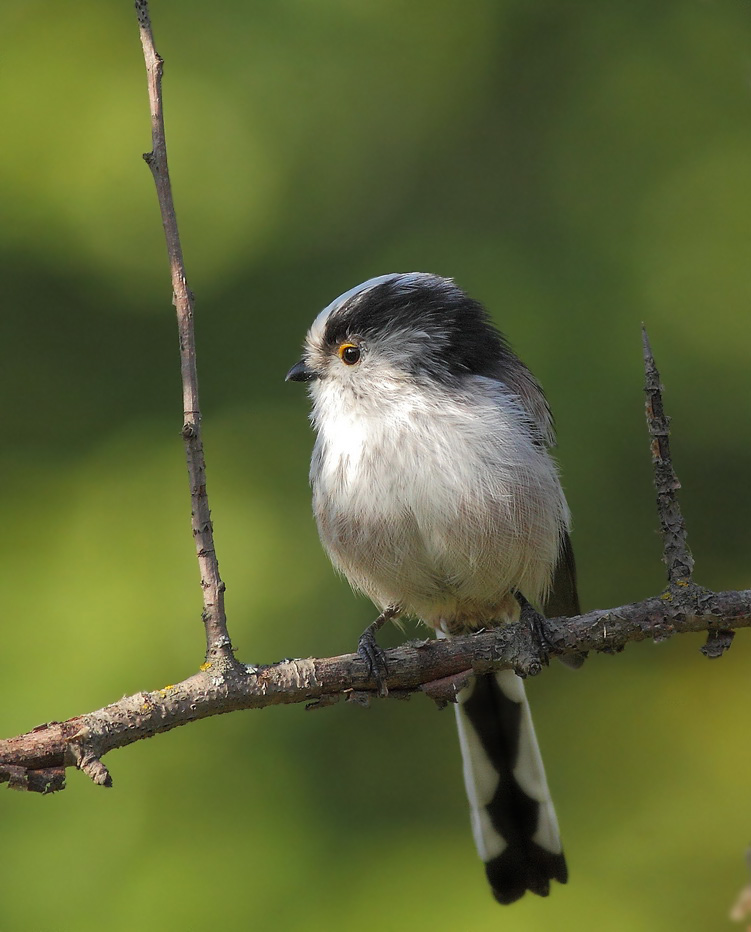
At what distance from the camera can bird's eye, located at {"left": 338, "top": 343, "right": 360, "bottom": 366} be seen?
128 inches

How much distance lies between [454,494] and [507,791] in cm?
133

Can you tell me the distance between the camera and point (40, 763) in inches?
76.5

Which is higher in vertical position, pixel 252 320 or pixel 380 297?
pixel 252 320

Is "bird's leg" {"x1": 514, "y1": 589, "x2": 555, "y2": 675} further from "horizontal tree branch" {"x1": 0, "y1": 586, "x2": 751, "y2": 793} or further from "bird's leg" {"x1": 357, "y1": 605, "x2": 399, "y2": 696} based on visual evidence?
"bird's leg" {"x1": 357, "y1": 605, "x2": 399, "y2": 696}

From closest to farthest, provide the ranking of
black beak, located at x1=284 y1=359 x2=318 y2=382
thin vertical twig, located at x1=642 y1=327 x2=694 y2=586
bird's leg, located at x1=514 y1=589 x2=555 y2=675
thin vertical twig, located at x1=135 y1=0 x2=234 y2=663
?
thin vertical twig, located at x1=135 y1=0 x2=234 y2=663, thin vertical twig, located at x1=642 y1=327 x2=694 y2=586, bird's leg, located at x1=514 y1=589 x2=555 y2=675, black beak, located at x1=284 y1=359 x2=318 y2=382

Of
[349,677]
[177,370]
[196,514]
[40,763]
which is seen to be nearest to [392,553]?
[349,677]

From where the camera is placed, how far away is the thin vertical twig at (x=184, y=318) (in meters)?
1.91

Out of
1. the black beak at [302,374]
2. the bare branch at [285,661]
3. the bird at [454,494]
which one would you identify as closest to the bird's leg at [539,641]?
the bare branch at [285,661]

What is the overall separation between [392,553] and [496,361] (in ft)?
2.66

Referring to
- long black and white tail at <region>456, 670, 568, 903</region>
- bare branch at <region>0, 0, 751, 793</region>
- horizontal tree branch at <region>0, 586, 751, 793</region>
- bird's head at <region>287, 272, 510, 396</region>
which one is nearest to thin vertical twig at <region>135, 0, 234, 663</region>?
bare branch at <region>0, 0, 751, 793</region>

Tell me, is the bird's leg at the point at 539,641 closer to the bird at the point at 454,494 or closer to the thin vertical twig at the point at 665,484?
the bird at the point at 454,494

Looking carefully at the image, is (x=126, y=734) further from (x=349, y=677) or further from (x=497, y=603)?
(x=497, y=603)

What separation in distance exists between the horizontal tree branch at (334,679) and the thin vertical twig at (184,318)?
256 mm

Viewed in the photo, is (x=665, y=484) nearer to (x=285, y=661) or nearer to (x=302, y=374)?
(x=285, y=661)
